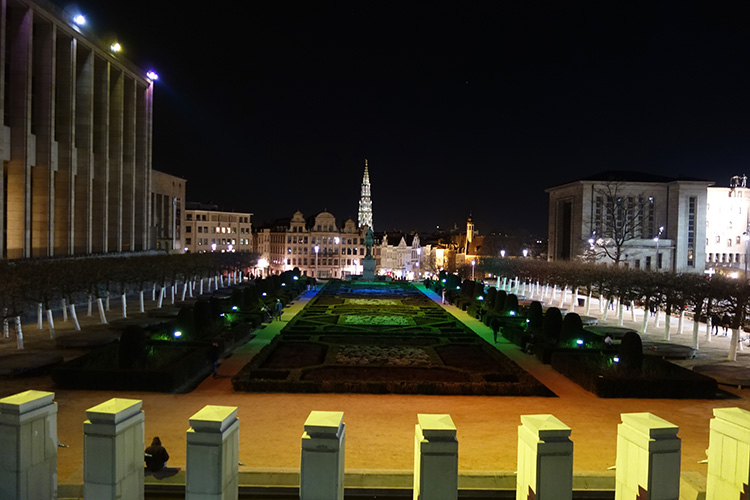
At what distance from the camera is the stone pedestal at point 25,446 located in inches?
282

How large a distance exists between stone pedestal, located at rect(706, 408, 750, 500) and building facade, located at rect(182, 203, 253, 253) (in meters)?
107

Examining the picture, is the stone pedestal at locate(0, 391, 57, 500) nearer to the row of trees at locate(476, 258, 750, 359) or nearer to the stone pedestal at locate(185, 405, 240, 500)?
the stone pedestal at locate(185, 405, 240, 500)

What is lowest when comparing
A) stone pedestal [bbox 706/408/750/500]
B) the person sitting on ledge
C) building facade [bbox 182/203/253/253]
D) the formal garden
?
the formal garden

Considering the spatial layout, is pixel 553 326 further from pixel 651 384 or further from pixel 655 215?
pixel 655 215

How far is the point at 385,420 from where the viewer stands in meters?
14.0

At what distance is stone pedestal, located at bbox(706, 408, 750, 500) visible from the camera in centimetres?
736

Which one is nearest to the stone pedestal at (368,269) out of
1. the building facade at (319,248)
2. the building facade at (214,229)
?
the building facade at (214,229)

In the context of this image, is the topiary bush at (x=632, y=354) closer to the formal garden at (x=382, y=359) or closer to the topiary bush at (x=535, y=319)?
the formal garden at (x=382, y=359)

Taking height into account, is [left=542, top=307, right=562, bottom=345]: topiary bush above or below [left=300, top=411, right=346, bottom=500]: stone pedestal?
below

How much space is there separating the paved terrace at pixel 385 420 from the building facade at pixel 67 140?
27052mm

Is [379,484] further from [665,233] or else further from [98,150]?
[665,233]

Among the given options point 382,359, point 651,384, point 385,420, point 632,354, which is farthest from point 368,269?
point 385,420

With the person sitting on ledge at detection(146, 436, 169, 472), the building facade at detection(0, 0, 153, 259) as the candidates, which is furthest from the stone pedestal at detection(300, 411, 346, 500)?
the building facade at detection(0, 0, 153, 259)

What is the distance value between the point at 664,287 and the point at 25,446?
99.6 feet
